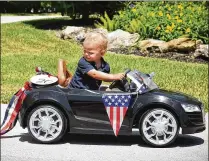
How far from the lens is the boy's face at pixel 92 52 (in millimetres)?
4945

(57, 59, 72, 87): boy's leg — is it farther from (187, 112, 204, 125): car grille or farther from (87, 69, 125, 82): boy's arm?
(187, 112, 204, 125): car grille

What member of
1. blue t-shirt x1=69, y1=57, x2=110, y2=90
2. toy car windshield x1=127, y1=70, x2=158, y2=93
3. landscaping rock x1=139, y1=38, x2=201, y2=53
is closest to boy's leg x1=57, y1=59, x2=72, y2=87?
blue t-shirt x1=69, y1=57, x2=110, y2=90

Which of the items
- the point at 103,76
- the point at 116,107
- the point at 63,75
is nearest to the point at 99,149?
the point at 116,107

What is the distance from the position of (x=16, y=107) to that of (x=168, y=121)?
1541 millimetres

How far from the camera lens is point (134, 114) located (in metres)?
5.10

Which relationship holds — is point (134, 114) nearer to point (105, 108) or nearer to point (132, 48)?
point (105, 108)

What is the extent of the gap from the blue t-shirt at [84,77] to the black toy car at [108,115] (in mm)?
102

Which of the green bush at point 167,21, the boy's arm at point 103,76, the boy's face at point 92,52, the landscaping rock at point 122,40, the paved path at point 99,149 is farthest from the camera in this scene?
the landscaping rock at point 122,40

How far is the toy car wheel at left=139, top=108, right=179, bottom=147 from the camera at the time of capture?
16.6 feet

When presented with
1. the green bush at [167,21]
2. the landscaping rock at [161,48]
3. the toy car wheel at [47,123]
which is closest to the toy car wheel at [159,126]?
the toy car wheel at [47,123]

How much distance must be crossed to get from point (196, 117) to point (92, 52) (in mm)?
1206

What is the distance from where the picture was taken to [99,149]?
16.8ft

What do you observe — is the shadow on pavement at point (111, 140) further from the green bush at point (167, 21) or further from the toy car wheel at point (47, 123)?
the green bush at point (167, 21)

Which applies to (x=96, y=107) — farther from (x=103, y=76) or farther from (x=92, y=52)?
(x=92, y=52)
